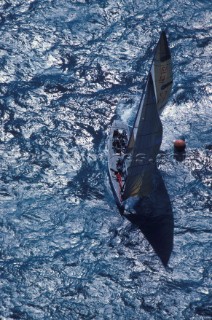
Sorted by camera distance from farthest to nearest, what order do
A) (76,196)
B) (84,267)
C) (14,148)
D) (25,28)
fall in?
(25,28)
(14,148)
(76,196)
(84,267)

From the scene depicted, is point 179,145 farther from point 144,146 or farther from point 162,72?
point 144,146

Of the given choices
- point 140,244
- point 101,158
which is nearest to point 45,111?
point 101,158

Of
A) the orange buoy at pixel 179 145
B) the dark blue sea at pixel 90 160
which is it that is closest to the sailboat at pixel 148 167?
the dark blue sea at pixel 90 160

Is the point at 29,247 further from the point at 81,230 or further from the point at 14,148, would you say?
the point at 14,148

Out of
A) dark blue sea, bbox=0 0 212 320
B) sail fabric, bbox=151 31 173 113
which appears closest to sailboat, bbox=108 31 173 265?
sail fabric, bbox=151 31 173 113

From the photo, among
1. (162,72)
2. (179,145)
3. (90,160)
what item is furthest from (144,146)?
(90,160)

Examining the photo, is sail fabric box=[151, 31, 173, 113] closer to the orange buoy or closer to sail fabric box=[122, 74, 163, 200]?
sail fabric box=[122, 74, 163, 200]
